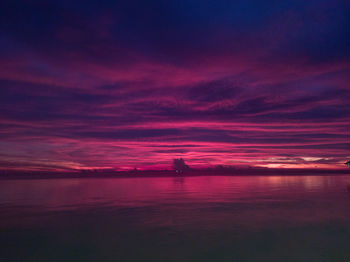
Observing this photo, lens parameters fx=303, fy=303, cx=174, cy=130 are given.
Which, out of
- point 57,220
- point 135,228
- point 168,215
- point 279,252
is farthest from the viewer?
point 168,215

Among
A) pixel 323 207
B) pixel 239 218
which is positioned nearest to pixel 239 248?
pixel 239 218

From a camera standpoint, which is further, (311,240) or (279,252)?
(311,240)

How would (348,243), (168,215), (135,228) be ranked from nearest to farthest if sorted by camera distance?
(348,243)
(135,228)
(168,215)

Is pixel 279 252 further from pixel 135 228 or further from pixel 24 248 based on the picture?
pixel 24 248

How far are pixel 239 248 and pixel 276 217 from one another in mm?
9125

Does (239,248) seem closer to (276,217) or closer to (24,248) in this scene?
(276,217)

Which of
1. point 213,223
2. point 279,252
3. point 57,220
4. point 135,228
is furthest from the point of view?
point 57,220

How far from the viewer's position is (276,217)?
22.5 meters

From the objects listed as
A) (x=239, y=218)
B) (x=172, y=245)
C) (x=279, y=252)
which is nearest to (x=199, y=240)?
(x=172, y=245)

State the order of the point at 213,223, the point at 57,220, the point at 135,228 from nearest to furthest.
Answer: the point at 135,228, the point at 213,223, the point at 57,220

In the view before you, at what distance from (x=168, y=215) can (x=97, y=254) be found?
10.4 metres

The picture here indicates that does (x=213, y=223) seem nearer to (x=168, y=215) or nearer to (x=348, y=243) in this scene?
(x=168, y=215)

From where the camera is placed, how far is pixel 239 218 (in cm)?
2239

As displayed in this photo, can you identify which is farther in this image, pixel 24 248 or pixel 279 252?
pixel 24 248
